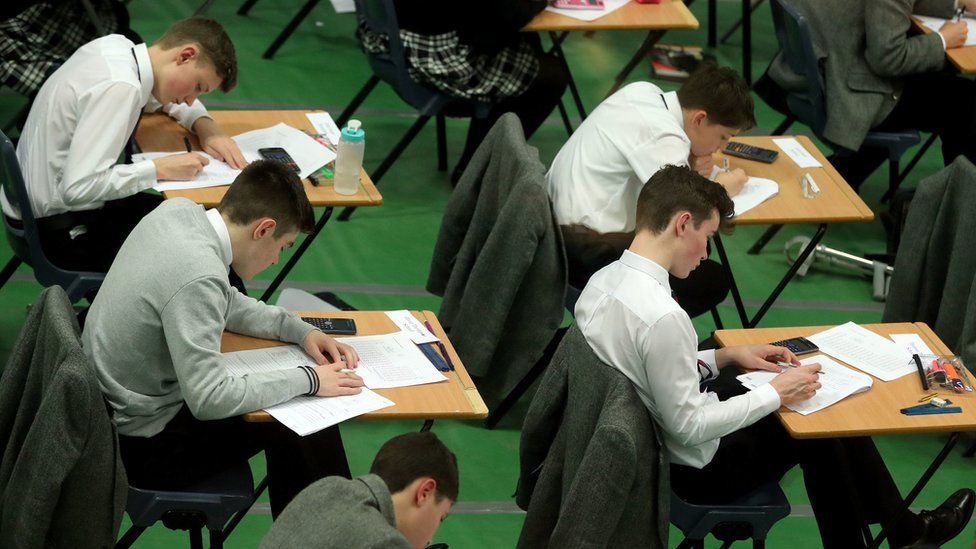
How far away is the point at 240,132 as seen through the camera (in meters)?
4.22

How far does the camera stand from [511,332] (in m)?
4.07

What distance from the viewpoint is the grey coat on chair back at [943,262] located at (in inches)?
164

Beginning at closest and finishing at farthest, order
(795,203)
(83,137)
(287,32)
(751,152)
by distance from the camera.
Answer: (83,137) → (795,203) → (751,152) → (287,32)

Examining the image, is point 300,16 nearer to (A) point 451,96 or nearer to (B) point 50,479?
(A) point 451,96

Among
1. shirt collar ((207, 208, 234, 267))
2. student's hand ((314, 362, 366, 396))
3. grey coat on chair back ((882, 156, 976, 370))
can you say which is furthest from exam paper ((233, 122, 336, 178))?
grey coat on chair back ((882, 156, 976, 370))

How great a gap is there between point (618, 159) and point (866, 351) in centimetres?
100

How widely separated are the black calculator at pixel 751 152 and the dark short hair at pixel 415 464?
2368 mm

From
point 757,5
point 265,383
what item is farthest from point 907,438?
point 757,5

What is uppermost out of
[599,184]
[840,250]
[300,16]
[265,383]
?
[265,383]

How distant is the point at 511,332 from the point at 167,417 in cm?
131

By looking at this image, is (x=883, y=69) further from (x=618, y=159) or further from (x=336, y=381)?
(x=336, y=381)

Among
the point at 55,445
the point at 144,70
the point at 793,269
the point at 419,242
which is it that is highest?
the point at 144,70

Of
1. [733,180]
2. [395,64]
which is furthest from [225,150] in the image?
[733,180]

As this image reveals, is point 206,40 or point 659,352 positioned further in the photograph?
point 206,40
